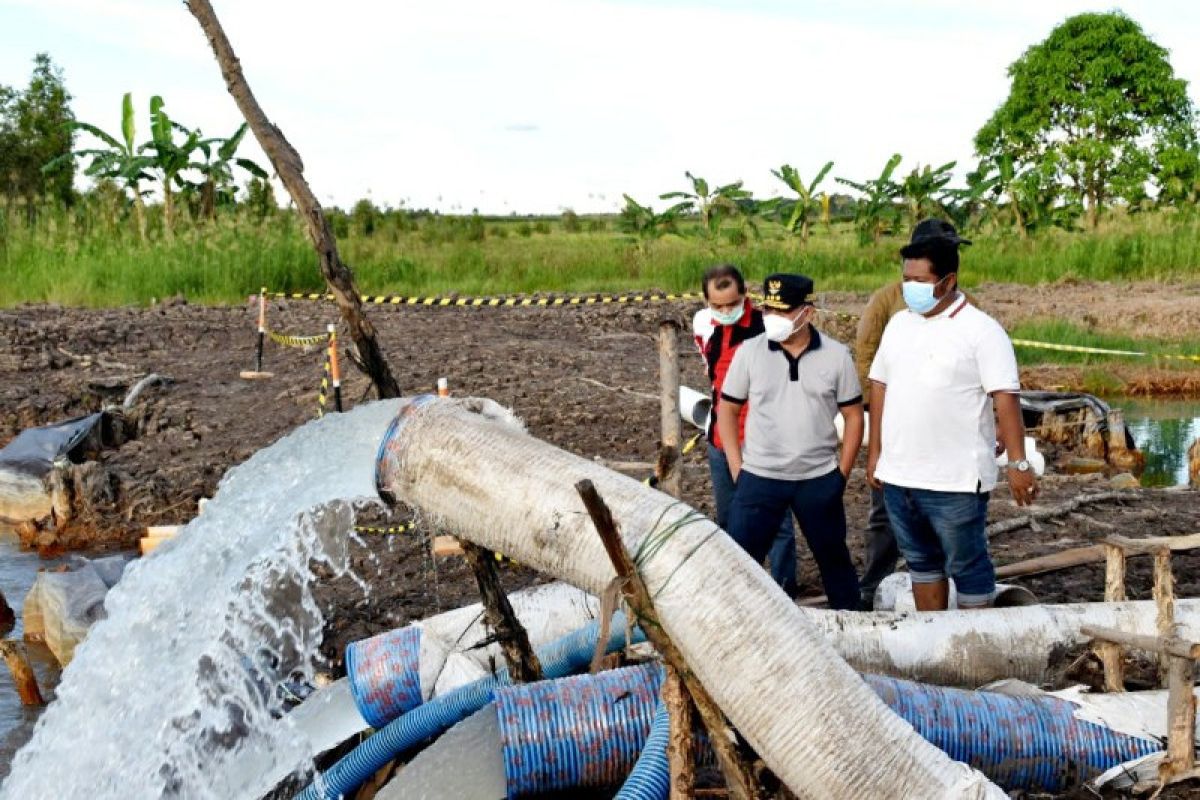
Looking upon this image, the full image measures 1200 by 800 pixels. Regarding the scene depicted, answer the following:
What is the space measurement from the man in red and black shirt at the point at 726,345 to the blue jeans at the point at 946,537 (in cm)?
83

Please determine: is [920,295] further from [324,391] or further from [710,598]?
[324,391]

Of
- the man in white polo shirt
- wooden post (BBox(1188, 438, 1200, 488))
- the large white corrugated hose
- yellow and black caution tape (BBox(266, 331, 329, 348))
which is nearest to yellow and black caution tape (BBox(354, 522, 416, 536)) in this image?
the man in white polo shirt

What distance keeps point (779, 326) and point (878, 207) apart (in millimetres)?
24687

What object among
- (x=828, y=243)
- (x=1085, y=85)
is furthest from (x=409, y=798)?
(x=1085, y=85)

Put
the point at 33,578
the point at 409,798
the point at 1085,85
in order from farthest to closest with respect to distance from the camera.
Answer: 1. the point at 1085,85
2. the point at 33,578
3. the point at 409,798

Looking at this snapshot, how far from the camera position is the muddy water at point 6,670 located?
20.9 ft

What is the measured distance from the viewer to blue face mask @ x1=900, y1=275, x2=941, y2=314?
4.89 meters

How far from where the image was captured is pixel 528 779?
404 cm

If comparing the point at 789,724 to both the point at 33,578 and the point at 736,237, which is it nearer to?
the point at 33,578

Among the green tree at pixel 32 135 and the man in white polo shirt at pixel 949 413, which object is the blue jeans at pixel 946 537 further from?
the green tree at pixel 32 135

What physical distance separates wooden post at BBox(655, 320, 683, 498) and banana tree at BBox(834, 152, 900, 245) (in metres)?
23.2

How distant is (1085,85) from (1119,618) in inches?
1496

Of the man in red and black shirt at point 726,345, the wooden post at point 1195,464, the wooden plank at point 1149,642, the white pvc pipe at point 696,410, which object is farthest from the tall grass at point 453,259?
the wooden plank at point 1149,642

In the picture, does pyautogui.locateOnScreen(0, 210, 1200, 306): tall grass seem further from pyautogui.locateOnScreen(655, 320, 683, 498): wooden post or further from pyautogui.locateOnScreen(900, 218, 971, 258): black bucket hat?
pyautogui.locateOnScreen(900, 218, 971, 258): black bucket hat
